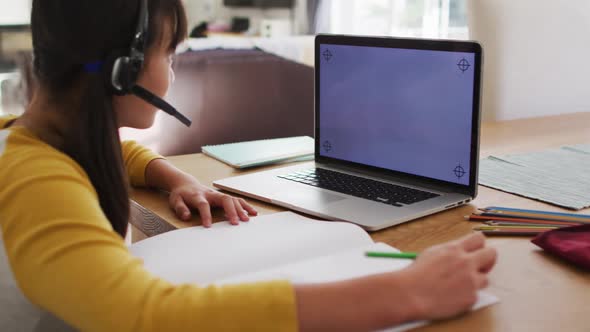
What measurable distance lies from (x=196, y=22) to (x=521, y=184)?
5120mm

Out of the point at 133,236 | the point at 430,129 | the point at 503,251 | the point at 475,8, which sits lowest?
the point at 133,236

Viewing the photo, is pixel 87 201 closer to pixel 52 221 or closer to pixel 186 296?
pixel 52 221

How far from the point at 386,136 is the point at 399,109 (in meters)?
0.05

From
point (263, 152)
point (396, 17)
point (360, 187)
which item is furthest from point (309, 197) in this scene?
point (396, 17)

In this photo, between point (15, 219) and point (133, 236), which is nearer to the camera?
point (15, 219)

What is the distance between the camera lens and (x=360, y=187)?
1037 millimetres

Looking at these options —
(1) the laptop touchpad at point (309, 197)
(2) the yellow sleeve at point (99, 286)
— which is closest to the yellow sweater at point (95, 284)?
(2) the yellow sleeve at point (99, 286)

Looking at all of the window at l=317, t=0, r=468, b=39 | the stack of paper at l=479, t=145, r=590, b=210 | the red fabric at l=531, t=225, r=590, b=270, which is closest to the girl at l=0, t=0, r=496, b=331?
the red fabric at l=531, t=225, r=590, b=270

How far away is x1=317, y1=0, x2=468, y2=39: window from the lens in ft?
12.3

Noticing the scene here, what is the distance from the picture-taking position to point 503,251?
789 millimetres

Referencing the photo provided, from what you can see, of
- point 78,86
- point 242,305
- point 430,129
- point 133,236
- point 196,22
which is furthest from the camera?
point 196,22

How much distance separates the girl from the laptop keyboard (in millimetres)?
306

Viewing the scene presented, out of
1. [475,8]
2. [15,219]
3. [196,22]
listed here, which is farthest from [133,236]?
[196,22]

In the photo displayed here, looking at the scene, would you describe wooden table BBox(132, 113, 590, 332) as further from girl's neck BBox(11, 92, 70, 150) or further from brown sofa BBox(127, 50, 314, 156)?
brown sofa BBox(127, 50, 314, 156)
